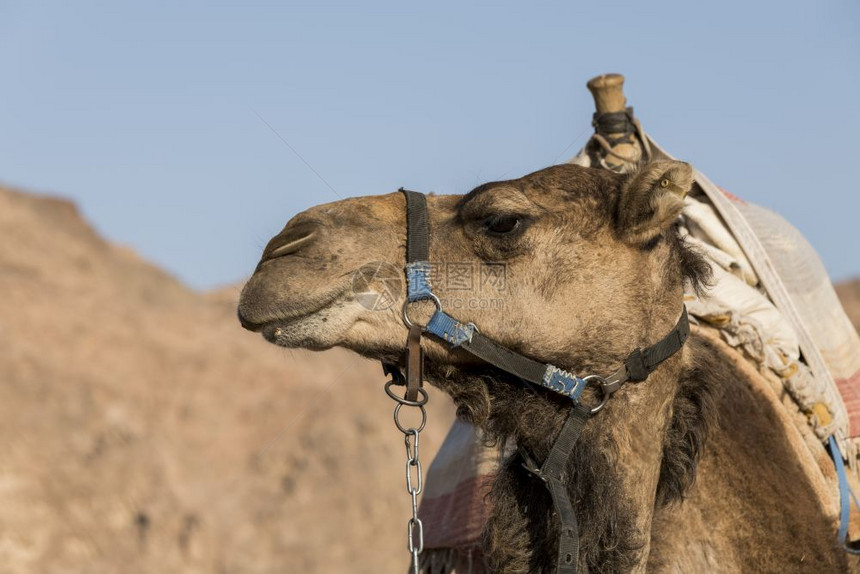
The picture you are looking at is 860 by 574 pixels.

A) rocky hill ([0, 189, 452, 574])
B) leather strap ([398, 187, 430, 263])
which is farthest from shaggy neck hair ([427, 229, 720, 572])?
rocky hill ([0, 189, 452, 574])

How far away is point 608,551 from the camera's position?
121 inches

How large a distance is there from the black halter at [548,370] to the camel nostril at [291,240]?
10.9 inches

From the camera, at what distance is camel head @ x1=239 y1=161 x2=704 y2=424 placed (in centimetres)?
297

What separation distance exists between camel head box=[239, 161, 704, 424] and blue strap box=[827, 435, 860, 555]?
965 millimetres

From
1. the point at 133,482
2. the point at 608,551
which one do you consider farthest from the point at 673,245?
the point at 133,482

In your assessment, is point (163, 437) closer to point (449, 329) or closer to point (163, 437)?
point (163, 437)

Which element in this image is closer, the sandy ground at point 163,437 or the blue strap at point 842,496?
the blue strap at point 842,496

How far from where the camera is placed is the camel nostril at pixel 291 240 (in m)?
2.98

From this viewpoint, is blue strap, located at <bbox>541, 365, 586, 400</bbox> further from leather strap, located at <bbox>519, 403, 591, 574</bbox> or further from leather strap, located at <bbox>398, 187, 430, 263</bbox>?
leather strap, located at <bbox>398, 187, 430, 263</bbox>

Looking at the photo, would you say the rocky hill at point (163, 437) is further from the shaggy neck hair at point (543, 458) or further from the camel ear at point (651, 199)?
the camel ear at point (651, 199)

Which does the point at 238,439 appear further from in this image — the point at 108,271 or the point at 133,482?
the point at 108,271

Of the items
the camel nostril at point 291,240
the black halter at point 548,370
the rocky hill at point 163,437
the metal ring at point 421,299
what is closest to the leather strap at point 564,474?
the black halter at point 548,370

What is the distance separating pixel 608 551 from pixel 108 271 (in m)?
16.5

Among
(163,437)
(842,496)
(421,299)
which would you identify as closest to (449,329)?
(421,299)
